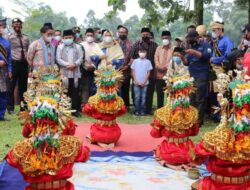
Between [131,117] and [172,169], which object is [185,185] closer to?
[172,169]

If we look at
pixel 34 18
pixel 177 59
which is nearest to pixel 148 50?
pixel 177 59

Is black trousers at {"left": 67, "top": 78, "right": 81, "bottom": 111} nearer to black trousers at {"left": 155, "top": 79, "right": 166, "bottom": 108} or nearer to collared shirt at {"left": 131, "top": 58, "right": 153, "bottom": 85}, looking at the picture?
collared shirt at {"left": 131, "top": 58, "right": 153, "bottom": 85}

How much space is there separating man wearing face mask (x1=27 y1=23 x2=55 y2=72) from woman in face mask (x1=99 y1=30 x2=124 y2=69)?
1.19m

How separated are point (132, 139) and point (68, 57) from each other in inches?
92.4

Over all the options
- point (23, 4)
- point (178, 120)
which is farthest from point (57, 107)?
point (23, 4)

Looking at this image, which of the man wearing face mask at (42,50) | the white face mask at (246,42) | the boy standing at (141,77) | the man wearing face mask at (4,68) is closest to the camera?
the white face mask at (246,42)

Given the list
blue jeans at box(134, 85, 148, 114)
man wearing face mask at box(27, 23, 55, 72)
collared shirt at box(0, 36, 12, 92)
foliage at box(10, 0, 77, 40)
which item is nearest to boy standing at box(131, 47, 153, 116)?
blue jeans at box(134, 85, 148, 114)

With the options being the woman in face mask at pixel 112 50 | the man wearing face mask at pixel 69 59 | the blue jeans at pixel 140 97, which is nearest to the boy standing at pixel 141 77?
the blue jeans at pixel 140 97

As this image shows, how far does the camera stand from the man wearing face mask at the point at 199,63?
24.0ft

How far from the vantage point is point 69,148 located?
11.4 ft

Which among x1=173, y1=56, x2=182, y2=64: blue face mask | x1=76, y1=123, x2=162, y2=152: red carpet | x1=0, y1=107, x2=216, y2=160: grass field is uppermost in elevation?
x1=173, y1=56, x2=182, y2=64: blue face mask

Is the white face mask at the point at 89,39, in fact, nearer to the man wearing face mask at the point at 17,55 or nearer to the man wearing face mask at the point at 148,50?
the man wearing face mask at the point at 148,50

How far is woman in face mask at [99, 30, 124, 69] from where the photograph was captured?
29.2 ft

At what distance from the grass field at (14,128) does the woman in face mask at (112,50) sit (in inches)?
43.9
